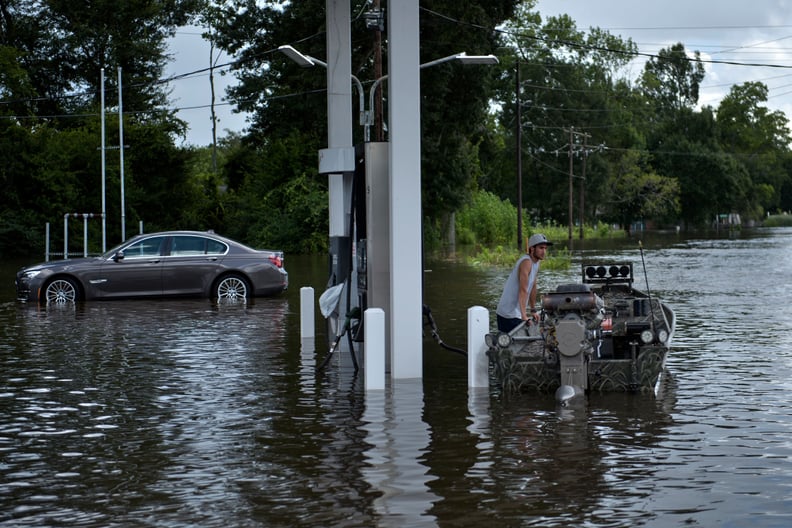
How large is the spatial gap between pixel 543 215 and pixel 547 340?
341 ft

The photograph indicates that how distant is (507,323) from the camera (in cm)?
1416

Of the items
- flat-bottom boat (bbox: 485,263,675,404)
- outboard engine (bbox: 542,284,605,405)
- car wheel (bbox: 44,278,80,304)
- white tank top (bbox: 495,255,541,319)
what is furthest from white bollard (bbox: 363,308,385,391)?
car wheel (bbox: 44,278,80,304)

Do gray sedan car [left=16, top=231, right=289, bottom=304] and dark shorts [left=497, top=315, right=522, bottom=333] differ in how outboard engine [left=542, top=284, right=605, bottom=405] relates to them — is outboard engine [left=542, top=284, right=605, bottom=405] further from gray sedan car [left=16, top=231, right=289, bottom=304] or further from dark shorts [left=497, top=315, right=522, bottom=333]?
gray sedan car [left=16, top=231, right=289, bottom=304]

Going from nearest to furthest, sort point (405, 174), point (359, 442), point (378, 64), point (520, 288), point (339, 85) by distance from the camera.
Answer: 1. point (359, 442)
2. point (405, 174)
3. point (520, 288)
4. point (339, 85)
5. point (378, 64)

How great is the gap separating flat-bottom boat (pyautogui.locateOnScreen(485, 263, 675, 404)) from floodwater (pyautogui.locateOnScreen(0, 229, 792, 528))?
248mm

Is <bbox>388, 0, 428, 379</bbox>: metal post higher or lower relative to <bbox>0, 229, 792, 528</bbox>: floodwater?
higher

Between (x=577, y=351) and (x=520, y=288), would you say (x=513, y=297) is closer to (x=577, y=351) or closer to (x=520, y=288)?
(x=520, y=288)

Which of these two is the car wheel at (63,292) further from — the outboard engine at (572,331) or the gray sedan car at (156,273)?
the outboard engine at (572,331)

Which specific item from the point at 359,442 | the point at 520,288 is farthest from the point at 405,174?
the point at 359,442

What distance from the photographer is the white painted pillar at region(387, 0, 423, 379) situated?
1345 centimetres

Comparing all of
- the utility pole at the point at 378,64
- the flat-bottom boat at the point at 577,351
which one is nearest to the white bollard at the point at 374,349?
the flat-bottom boat at the point at 577,351

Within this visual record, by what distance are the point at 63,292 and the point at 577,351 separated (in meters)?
A: 16.8

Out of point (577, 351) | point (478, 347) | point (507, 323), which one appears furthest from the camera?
point (507, 323)

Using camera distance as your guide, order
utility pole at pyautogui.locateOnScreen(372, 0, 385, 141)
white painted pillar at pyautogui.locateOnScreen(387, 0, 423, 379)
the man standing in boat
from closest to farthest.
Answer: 1. white painted pillar at pyautogui.locateOnScreen(387, 0, 423, 379)
2. the man standing in boat
3. utility pole at pyautogui.locateOnScreen(372, 0, 385, 141)
